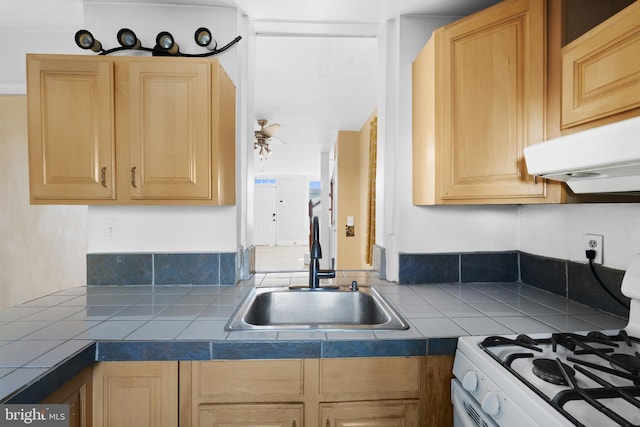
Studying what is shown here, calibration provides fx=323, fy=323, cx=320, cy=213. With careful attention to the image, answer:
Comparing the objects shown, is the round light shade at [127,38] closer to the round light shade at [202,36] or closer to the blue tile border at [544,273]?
the round light shade at [202,36]

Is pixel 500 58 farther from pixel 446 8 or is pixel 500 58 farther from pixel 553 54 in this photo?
pixel 446 8

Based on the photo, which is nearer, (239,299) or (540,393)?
(540,393)

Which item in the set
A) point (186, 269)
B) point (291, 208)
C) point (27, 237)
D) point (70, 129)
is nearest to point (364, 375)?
point (186, 269)

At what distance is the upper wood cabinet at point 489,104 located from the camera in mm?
1189

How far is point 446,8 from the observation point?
1.61 meters

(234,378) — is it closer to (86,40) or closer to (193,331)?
(193,331)

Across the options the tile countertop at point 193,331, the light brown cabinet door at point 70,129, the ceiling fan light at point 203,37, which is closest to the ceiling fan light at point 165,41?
the ceiling fan light at point 203,37

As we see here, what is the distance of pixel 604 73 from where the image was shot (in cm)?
93

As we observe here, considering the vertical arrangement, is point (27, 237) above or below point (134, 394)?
above

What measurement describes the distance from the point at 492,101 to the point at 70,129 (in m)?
1.70

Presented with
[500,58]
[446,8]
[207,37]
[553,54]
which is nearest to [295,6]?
Result: [207,37]

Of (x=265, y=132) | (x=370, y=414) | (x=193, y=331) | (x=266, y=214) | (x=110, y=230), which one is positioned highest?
(x=265, y=132)

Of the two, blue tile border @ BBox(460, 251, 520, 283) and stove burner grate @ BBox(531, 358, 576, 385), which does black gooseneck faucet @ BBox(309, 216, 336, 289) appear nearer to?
blue tile border @ BBox(460, 251, 520, 283)

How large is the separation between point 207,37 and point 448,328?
5.22ft
